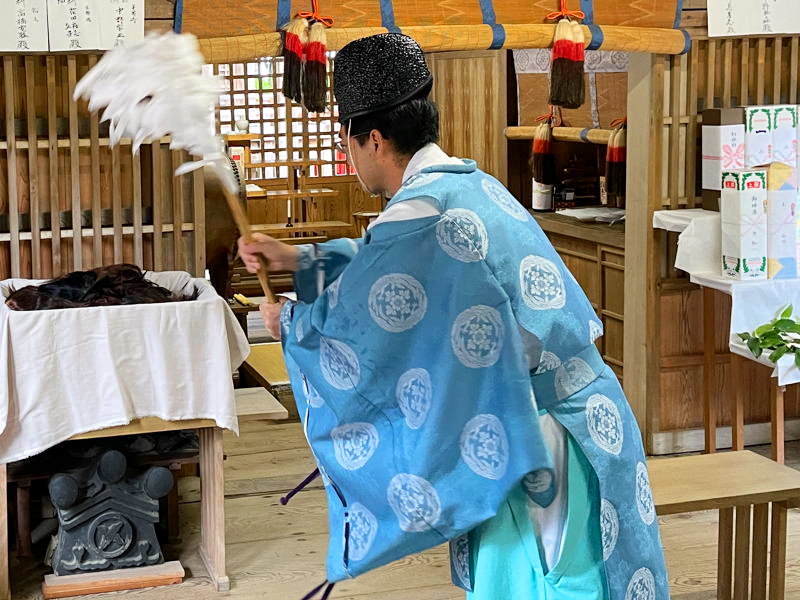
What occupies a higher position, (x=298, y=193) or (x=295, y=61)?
(x=295, y=61)

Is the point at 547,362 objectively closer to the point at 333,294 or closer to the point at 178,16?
the point at 333,294

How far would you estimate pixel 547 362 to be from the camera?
6.57 feet

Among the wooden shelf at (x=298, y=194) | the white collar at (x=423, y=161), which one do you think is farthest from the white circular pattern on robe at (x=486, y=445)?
the wooden shelf at (x=298, y=194)

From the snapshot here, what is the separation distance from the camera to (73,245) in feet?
14.3

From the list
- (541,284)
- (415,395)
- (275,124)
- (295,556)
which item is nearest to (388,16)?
(295,556)

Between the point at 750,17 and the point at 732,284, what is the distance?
1.26 meters

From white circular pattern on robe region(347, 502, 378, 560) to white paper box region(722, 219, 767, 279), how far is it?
2.97m

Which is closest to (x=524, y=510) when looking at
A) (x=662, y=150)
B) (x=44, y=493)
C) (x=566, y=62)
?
(x=44, y=493)

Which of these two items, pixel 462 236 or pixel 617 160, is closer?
pixel 462 236

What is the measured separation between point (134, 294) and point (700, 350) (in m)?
2.70

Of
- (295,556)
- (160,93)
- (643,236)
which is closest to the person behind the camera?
(160,93)

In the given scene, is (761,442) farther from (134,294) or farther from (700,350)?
(134,294)

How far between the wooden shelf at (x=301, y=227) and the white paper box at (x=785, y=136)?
16.9ft

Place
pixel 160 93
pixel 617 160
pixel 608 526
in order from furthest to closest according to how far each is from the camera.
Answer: pixel 617 160, pixel 608 526, pixel 160 93
